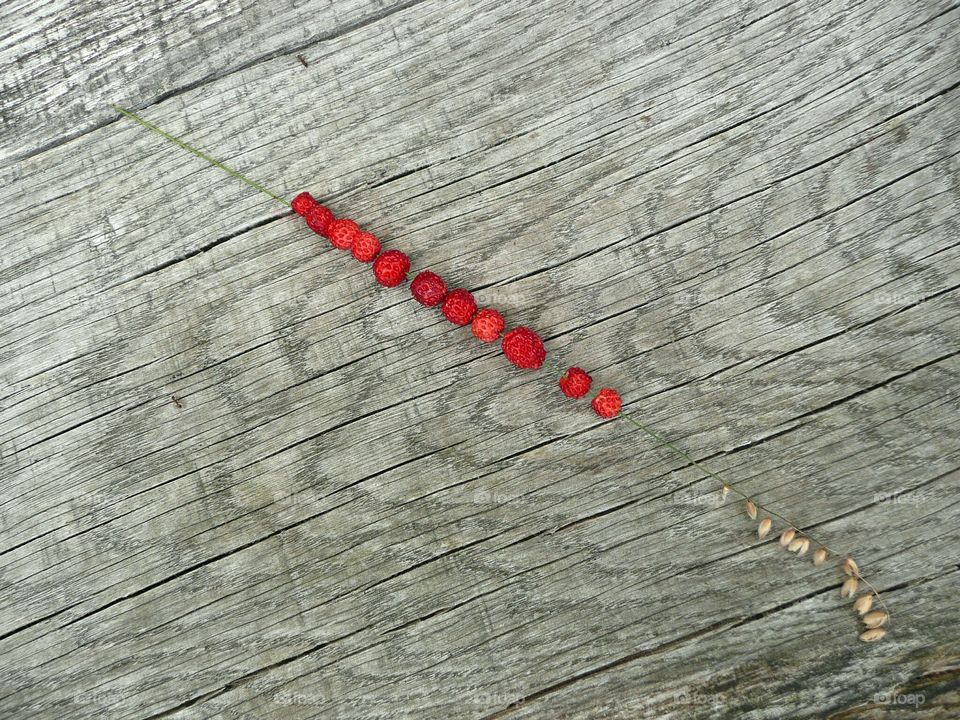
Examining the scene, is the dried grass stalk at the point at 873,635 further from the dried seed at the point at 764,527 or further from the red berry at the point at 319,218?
the red berry at the point at 319,218

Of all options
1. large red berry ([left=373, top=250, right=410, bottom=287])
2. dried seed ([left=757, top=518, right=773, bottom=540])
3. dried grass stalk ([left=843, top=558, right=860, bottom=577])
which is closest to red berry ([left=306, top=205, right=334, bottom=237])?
large red berry ([left=373, top=250, right=410, bottom=287])

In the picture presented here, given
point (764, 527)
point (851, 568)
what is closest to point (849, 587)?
point (851, 568)

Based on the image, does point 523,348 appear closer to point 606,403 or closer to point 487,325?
point 487,325

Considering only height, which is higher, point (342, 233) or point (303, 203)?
point (303, 203)

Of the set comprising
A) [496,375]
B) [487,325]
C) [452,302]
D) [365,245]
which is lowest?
[496,375]

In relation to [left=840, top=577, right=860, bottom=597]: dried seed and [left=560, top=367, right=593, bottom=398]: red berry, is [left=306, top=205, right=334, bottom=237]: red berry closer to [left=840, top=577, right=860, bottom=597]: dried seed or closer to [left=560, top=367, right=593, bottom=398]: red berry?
[left=560, top=367, right=593, bottom=398]: red berry

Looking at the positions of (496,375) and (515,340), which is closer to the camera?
(515,340)
